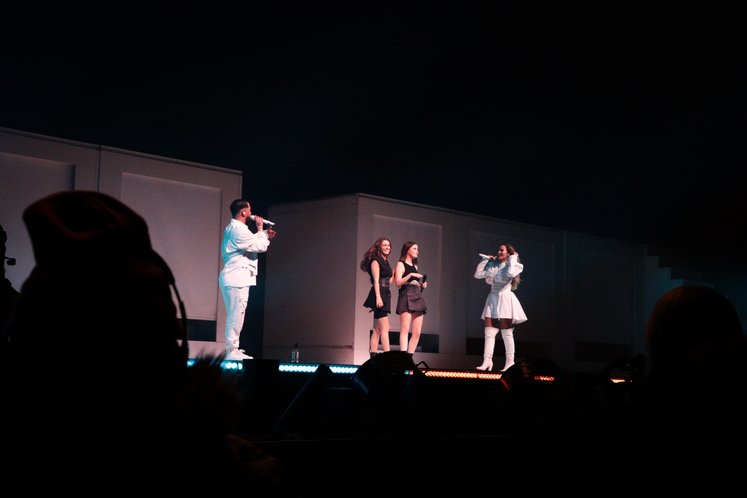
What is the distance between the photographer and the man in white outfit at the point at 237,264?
754 centimetres

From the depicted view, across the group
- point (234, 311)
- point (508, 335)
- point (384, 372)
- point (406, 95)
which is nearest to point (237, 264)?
point (234, 311)

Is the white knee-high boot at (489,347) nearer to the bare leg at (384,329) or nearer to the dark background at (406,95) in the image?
the bare leg at (384,329)

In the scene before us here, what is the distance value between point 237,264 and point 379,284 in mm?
2473

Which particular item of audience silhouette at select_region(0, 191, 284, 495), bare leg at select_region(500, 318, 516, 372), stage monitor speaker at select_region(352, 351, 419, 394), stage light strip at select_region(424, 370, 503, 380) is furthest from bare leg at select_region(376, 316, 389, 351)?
audience silhouette at select_region(0, 191, 284, 495)

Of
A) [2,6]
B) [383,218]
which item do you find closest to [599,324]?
[383,218]

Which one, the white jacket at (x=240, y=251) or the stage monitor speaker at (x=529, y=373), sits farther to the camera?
the white jacket at (x=240, y=251)

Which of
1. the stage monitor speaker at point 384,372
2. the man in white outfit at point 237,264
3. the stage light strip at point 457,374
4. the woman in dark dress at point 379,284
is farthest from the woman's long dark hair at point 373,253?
the stage monitor speaker at point 384,372

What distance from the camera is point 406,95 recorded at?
364 inches

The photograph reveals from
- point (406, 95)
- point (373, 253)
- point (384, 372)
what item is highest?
point (406, 95)

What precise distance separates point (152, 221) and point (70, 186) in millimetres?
1004

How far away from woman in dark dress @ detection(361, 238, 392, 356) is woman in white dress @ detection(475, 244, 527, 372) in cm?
144

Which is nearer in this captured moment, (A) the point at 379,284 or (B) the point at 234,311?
(B) the point at 234,311

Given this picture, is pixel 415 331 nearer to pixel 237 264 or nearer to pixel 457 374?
pixel 457 374

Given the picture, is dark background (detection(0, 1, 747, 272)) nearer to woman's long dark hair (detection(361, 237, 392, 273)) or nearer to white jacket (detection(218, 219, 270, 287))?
woman's long dark hair (detection(361, 237, 392, 273))
